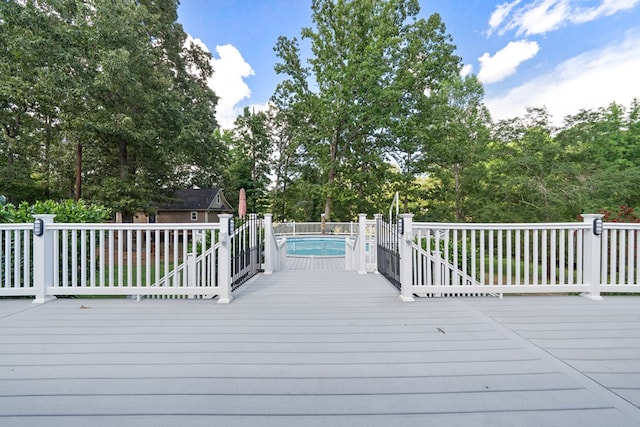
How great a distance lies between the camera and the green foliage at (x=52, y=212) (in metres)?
3.78

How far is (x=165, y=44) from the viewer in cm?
1473

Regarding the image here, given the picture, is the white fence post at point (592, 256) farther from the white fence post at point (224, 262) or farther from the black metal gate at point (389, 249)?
the white fence post at point (224, 262)

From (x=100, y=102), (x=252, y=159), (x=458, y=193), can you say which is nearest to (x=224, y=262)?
(x=100, y=102)

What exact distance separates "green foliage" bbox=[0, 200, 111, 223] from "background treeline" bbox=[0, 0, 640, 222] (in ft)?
25.7

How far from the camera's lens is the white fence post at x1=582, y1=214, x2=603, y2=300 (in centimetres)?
324

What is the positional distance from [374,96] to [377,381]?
50.9 ft

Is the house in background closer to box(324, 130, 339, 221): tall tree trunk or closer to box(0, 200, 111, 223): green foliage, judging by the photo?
box(324, 130, 339, 221): tall tree trunk

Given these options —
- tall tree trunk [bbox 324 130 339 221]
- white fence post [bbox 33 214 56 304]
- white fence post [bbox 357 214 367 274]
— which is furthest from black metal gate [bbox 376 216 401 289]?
tall tree trunk [bbox 324 130 339 221]

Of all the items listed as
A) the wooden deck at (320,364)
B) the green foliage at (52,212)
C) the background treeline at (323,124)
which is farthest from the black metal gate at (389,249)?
the background treeline at (323,124)

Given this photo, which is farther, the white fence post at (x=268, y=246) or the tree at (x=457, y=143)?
the tree at (x=457, y=143)

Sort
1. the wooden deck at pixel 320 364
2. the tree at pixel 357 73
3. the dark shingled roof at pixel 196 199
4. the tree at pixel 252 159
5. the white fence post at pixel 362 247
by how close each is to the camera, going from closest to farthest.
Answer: the wooden deck at pixel 320 364, the white fence post at pixel 362 247, the tree at pixel 357 73, the tree at pixel 252 159, the dark shingled roof at pixel 196 199

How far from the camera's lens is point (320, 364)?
1844 millimetres

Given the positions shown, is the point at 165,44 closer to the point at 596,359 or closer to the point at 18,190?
the point at 18,190

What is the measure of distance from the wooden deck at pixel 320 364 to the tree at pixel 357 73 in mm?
14195
